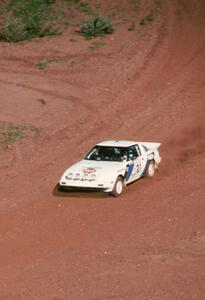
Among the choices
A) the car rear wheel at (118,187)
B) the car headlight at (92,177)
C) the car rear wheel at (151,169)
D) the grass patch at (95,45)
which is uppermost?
the car headlight at (92,177)

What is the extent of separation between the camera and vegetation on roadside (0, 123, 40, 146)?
85.6 feet

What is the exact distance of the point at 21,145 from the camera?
84.8 feet

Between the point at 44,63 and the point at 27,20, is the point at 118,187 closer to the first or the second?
the point at 44,63

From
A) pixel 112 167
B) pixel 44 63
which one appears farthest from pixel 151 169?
pixel 44 63

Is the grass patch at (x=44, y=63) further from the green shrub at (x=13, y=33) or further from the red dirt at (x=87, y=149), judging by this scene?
the green shrub at (x=13, y=33)

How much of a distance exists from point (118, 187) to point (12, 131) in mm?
7709

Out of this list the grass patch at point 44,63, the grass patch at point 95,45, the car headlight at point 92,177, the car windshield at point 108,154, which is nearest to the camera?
the car headlight at point 92,177

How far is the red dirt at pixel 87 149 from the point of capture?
1484 centimetres

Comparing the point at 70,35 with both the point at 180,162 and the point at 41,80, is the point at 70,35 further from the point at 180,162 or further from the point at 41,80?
the point at 180,162

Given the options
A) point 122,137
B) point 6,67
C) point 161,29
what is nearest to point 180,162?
point 122,137

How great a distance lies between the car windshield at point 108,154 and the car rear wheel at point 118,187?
0.85m

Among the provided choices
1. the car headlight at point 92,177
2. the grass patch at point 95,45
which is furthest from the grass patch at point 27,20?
the car headlight at point 92,177

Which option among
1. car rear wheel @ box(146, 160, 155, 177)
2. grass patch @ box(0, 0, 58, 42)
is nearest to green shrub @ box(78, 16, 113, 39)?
grass patch @ box(0, 0, 58, 42)

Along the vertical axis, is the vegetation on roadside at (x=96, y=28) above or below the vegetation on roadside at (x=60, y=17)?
above
